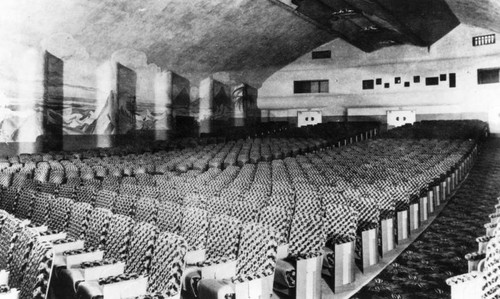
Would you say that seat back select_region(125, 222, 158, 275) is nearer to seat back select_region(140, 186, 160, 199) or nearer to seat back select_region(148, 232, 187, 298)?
seat back select_region(148, 232, 187, 298)

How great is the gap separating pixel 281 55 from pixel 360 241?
63.6 ft

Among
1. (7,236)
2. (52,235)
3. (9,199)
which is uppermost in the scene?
(9,199)

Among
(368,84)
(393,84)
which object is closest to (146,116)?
(368,84)

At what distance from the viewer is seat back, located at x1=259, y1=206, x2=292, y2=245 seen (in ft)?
16.2

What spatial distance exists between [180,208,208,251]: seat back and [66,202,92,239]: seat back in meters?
1.03

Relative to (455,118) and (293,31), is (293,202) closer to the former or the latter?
(293,31)

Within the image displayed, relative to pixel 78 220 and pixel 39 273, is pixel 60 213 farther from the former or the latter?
pixel 39 273

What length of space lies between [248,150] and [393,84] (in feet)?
40.3

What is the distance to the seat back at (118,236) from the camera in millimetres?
4102

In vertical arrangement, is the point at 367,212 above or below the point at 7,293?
above

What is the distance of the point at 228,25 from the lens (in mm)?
17469

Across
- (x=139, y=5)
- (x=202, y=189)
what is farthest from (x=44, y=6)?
(x=202, y=189)

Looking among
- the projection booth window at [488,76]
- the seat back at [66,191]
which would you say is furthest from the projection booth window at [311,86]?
the seat back at [66,191]

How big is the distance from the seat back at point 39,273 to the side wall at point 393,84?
70.3 feet
